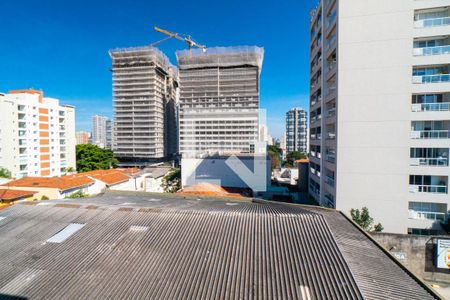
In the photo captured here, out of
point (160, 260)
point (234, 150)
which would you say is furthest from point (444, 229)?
point (234, 150)

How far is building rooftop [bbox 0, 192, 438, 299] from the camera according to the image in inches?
239

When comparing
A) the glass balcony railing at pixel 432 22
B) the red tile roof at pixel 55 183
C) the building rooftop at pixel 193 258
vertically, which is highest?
the glass balcony railing at pixel 432 22

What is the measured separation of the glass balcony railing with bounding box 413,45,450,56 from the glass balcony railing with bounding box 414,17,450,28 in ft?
5.15

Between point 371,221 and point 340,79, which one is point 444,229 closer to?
point 371,221

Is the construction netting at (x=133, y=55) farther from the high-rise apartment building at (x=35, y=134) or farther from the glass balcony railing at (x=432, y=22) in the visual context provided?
the glass balcony railing at (x=432, y=22)

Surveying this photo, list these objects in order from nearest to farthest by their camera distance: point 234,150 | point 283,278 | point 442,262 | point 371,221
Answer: point 283,278 → point 442,262 → point 371,221 → point 234,150

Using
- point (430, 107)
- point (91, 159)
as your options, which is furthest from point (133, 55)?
point (430, 107)

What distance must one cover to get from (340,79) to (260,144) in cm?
2690

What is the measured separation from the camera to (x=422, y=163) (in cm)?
1495

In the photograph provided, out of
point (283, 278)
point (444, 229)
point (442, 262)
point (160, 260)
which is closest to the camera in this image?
point (283, 278)

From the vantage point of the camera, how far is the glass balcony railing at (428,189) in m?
14.6

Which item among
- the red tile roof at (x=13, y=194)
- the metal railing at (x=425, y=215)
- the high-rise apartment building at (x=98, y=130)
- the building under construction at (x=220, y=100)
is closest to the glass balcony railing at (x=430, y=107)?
the metal railing at (x=425, y=215)

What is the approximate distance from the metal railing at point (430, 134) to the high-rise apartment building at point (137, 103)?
164ft

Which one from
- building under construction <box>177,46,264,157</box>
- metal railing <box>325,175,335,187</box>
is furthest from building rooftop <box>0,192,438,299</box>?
building under construction <box>177,46,264,157</box>
